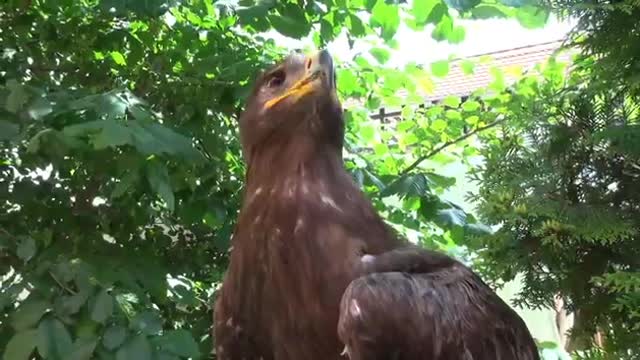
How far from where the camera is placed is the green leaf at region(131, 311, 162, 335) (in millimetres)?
1108

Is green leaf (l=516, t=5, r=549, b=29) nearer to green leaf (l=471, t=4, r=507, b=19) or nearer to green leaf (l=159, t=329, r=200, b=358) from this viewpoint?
green leaf (l=471, t=4, r=507, b=19)

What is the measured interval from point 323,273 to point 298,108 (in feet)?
0.65

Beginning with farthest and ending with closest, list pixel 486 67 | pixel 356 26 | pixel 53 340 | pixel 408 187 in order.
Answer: pixel 486 67, pixel 356 26, pixel 408 187, pixel 53 340

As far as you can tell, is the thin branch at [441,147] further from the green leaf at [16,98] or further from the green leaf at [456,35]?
the green leaf at [16,98]

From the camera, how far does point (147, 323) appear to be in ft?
3.68

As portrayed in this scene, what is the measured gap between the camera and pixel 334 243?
0.82m

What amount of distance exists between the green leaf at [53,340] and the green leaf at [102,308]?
5 centimetres

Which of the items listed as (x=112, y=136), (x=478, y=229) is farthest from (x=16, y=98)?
(x=478, y=229)

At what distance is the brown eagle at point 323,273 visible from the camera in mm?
753

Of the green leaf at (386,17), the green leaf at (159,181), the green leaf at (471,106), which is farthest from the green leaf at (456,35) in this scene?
the green leaf at (159,181)

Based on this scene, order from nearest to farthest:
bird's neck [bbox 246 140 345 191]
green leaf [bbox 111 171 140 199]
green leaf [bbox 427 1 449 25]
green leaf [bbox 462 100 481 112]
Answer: bird's neck [bbox 246 140 345 191]
green leaf [bbox 111 171 140 199]
green leaf [bbox 427 1 449 25]
green leaf [bbox 462 100 481 112]

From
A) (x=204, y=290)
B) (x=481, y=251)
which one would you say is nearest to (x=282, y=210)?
(x=481, y=251)

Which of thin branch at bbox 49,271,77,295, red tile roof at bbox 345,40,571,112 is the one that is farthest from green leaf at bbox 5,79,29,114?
red tile roof at bbox 345,40,571,112

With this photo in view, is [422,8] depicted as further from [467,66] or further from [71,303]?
[71,303]
